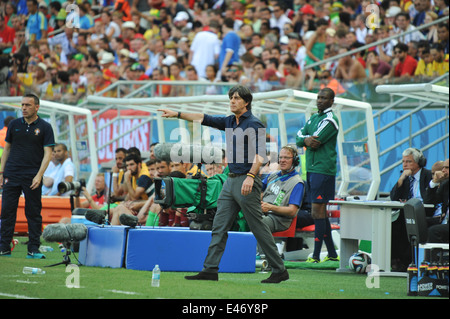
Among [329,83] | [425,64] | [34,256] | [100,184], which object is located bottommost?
Result: [34,256]

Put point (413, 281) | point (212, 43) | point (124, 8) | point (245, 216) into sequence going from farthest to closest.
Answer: point (124, 8)
point (212, 43)
point (245, 216)
point (413, 281)

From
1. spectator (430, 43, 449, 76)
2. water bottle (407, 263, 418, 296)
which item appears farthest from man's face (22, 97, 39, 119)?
spectator (430, 43, 449, 76)

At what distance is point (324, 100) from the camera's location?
1120cm

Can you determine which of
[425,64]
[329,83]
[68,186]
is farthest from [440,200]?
[68,186]

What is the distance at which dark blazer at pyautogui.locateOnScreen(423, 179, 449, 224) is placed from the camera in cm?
1006

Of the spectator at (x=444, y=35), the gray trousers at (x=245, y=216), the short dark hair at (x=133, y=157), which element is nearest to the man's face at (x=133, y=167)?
the short dark hair at (x=133, y=157)

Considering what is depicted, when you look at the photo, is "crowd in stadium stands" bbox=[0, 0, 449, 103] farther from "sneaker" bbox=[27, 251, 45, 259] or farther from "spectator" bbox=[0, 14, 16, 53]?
"sneaker" bbox=[27, 251, 45, 259]

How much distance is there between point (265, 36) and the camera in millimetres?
19844

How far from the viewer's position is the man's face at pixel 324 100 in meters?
11.2

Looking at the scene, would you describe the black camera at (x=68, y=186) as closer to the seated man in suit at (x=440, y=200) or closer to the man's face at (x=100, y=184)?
the man's face at (x=100, y=184)

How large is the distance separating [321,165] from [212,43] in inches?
393

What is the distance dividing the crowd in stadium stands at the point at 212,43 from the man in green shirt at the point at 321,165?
12.9ft

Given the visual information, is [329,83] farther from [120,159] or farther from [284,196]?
[284,196]

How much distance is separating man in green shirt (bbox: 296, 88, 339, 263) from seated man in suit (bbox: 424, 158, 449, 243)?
1285 millimetres
